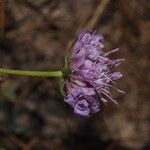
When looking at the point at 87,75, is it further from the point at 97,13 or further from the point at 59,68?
the point at 97,13

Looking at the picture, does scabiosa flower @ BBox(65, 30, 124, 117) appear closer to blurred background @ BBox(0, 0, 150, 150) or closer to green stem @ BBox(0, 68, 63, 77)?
green stem @ BBox(0, 68, 63, 77)

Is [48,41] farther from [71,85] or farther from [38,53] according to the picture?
[71,85]

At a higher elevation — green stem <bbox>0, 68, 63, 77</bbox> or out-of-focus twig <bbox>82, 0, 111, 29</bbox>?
green stem <bbox>0, 68, 63, 77</bbox>

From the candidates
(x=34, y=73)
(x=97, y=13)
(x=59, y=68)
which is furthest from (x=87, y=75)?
(x=97, y=13)

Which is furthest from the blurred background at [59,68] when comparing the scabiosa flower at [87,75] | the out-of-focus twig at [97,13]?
the scabiosa flower at [87,75]

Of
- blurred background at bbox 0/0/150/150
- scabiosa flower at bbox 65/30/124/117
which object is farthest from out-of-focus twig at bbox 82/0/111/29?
scabiosa flower at bbox 65/30/124/117

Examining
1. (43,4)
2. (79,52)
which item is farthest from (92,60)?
(43,4)
